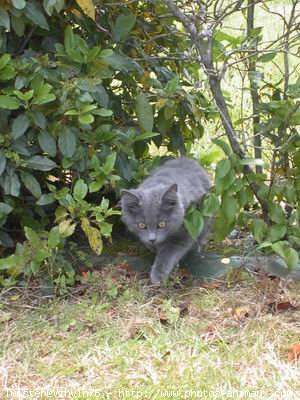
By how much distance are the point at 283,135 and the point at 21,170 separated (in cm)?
139

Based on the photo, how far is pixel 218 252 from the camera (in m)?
4.30

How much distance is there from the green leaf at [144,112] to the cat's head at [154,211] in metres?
0.36

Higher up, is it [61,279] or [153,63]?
[153,63]

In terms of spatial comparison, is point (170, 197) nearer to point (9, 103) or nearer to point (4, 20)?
point (9, 103)

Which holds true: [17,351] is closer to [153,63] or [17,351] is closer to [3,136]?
[3,136]

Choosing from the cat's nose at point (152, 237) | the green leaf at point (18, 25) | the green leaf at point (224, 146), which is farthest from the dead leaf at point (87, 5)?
the cat's nose at point (152, 237)

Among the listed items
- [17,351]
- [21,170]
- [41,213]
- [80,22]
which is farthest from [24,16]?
[17,351]

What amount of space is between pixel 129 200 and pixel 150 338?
0.87 m

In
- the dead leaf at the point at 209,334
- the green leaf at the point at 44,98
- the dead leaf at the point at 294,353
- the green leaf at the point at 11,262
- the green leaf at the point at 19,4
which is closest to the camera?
the dead leaf at the point at 294,353

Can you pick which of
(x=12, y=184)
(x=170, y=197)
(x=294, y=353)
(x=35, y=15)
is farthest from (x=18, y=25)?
(x=294, y=353)

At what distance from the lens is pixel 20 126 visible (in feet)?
11.8

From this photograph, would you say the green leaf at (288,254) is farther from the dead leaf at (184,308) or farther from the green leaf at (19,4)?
the green leaf at (19,4)

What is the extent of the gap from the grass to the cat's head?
0.25 metres

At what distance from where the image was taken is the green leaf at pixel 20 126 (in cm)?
358
